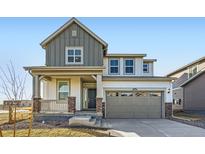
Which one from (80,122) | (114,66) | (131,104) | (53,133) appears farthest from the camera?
(114,66)

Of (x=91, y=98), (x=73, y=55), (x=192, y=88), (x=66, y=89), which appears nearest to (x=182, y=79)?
(x=192, y=88)

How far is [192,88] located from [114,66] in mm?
9625

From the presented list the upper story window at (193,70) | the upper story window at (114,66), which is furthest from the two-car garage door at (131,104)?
the upper story window at (193,70)

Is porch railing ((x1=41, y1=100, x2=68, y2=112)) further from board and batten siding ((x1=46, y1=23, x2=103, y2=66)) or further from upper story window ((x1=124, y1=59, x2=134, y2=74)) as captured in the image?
upper story window ((x1=124, y1=59, x2=134, y2=74))

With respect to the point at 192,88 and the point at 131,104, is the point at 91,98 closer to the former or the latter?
the point at 131,104

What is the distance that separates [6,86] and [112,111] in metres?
8.42

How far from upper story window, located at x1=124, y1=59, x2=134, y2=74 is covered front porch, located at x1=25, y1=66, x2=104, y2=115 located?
339 centimetres

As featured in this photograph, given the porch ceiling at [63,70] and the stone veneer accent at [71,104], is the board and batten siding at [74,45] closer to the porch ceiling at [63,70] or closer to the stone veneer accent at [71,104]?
the porch ceiling at [63,70]

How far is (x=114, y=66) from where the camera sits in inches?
997

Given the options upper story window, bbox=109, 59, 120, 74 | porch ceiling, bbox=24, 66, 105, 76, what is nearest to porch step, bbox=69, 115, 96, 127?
porch ceiling, bbox=24, 66, 105, 76

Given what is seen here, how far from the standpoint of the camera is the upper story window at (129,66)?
25.3m
